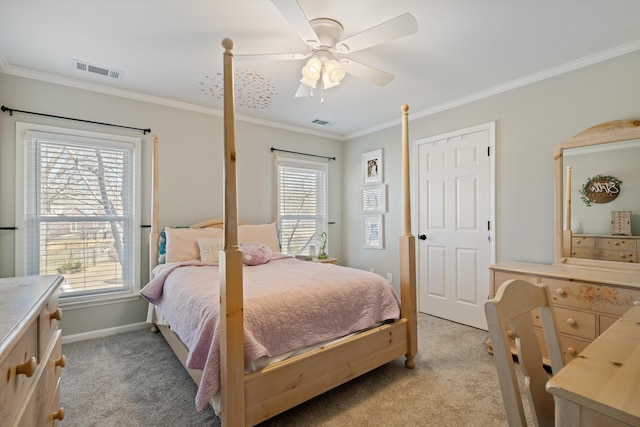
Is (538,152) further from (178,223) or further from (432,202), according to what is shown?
(178,223)

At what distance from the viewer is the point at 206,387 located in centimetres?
146

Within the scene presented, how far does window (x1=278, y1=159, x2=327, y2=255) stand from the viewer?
4.20m

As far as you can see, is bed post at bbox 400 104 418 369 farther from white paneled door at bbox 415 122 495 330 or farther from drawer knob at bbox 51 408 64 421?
drawer knob at bbox 51 408 64 421

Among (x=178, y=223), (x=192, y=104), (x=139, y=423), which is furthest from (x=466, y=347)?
(x=192, y=104)

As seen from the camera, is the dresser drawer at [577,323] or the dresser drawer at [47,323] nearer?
the dresser drawer at [47,323]

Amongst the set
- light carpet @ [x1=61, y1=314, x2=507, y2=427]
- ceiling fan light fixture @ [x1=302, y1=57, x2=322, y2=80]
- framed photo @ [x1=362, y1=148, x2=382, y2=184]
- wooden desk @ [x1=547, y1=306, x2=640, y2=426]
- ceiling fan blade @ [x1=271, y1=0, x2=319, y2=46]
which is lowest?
light carpet @ [x1=61, y1=314, x2=507, y2=427]

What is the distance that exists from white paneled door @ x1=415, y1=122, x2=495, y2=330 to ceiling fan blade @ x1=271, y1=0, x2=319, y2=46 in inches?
84.0

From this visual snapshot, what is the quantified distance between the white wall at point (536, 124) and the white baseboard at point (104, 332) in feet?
12.1

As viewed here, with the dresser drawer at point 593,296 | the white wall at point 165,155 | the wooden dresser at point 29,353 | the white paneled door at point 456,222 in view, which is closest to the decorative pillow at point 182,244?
the white wall at point 165,155

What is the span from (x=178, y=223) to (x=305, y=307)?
221cm

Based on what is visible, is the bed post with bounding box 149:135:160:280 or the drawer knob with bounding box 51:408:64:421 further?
the bed post with bounding box 149:135:160:280

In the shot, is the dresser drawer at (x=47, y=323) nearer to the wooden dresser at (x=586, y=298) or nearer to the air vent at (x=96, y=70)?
the air vent at (x=96, y=70)

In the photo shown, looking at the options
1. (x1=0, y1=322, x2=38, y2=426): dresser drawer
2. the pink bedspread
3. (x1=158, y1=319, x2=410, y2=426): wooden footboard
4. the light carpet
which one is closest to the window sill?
the light carpet

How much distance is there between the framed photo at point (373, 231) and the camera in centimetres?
420
